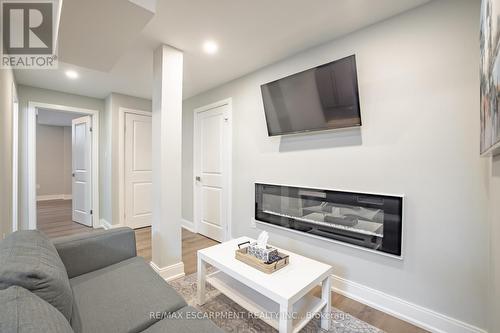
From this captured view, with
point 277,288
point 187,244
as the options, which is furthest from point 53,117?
point 277,288

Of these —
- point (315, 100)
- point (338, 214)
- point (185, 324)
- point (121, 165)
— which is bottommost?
point (185, 324)

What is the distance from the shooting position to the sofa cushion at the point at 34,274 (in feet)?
2.77

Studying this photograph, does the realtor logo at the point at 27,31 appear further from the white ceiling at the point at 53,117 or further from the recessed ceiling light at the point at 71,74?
the white ceiling at the point at 53,117

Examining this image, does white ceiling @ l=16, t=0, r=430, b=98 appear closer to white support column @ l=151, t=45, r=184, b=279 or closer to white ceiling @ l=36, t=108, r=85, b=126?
white support column @ l=151, t=45, r=184, b=279

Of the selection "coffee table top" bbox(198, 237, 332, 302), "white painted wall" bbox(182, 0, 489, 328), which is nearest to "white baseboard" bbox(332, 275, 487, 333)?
"white painted wall" bbox(182, 0, 489, 328)

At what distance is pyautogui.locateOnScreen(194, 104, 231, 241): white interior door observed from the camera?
10.7ft

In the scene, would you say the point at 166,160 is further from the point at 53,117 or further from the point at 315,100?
the point at 53,117

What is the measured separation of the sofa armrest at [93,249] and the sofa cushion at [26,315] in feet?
2.79

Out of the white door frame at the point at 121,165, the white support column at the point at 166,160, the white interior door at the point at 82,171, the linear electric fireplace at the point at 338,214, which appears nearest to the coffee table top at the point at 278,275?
the linear electric fireplace at the point at 338,214

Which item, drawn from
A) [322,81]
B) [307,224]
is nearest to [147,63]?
[322,81]

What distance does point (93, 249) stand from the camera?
5.17 ft

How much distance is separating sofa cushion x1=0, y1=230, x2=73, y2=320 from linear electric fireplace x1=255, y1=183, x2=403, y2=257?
1.96m

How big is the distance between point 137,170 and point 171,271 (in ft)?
7.85

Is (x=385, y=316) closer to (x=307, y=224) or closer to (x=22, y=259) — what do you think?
(x=307, y=224)
